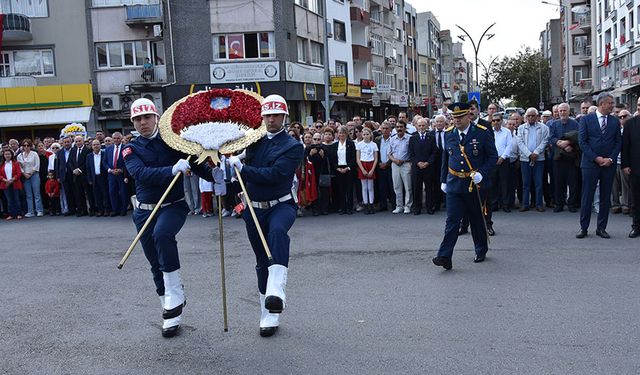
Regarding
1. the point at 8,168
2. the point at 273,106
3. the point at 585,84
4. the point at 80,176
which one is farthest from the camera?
the point at 585,84

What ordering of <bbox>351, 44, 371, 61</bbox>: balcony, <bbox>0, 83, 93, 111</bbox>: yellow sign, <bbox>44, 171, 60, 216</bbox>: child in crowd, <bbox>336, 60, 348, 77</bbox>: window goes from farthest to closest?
<bbox>351, 44, 371, 61</bbox>: balcony → <bbox>336, 60, 348, 77</bbox>: window → <bbox>0, 83, 93, 111</bbox>: yellow sign → <bbox>44, 171, 60, 216</bbox>: child in crowd

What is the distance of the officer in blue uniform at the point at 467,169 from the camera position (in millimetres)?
8734

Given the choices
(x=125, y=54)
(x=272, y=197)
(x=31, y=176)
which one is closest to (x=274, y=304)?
(x=272, y=197)

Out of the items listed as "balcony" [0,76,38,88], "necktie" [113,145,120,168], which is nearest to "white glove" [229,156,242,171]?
"necktie" [113,145,120,168]

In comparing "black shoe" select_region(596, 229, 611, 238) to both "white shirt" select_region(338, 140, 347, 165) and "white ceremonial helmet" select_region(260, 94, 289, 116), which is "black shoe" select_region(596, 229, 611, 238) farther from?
"white ceremonial helmet" select_region(260, 94, 289, 116)

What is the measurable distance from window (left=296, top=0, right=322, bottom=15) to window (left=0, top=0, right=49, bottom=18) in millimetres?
13601

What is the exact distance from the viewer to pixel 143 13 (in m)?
34.5

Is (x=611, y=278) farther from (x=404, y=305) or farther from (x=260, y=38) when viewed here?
(x=260, y=38)

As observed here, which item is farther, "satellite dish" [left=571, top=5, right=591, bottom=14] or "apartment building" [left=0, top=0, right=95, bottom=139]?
"satellite dish" [left=571, top=5, right=591, bottom=14]

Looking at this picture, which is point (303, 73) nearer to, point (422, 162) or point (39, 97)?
point (39, 97)

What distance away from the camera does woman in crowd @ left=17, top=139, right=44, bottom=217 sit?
55.9 ft

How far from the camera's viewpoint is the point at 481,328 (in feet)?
19.9

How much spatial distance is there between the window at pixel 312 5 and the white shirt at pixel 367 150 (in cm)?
2475

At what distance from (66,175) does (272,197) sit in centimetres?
1226
